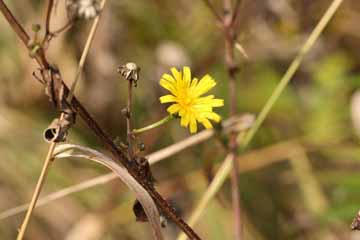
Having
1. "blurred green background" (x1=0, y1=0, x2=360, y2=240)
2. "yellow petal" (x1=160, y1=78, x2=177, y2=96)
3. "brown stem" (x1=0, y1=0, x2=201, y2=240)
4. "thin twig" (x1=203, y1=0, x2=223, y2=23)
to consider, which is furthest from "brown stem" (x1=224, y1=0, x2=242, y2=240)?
"blurred green background" (x1=0, y1=0, x2=360, y2=240)

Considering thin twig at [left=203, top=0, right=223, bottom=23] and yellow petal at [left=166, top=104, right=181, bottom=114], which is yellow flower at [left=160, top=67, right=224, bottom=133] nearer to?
yellow petal at [left=166, top=104, right=181, bottom=114]

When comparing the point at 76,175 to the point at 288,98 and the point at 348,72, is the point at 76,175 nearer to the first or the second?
the point at 288,98

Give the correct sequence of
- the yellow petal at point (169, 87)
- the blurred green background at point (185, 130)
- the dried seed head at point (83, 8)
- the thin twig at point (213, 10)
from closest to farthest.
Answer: the dried seed head at point (83, 8) < the yellow petal at point (169, 87) < the thin twig at point (213, 10) < the blurred green background at point (185, 130)

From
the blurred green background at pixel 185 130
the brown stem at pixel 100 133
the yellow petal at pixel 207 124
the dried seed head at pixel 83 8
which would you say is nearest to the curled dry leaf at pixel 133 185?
the brown stem at pixel 100 133

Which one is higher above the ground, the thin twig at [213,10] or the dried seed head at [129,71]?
the thin twig at [213,10]

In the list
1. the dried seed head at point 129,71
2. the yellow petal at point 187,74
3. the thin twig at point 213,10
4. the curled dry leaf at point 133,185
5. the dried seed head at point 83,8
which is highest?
the thin twig at point 213,10

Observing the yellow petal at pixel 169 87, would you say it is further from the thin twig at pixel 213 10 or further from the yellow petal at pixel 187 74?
the thin twig at pixel 213 10

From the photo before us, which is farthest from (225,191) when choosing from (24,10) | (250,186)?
(24,10)

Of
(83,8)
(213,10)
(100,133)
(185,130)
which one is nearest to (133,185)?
(100,133)
